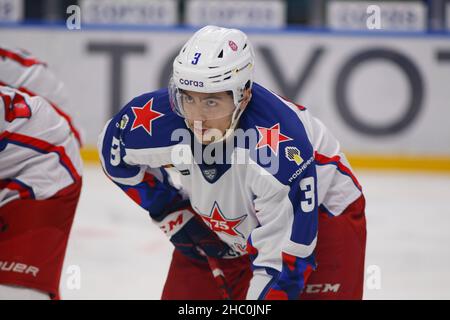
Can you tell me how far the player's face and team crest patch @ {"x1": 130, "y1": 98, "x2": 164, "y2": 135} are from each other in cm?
18

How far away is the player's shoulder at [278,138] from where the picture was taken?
2004mm

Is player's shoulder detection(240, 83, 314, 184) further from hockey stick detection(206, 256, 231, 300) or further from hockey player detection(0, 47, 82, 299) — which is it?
hockey player detection(0, 47, 82, 299)

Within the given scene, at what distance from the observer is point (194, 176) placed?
2240 millimetres

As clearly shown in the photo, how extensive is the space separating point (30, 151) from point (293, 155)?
2.87 ft

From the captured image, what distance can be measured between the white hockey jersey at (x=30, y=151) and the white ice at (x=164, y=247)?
0.71 m

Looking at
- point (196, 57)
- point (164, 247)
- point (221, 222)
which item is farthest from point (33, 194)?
point (164, 247)

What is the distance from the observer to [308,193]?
2033mm

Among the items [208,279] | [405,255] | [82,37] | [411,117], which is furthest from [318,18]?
[208,279]

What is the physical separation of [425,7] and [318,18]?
36.8 inches

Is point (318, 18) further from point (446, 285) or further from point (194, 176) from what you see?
point (194, 176)

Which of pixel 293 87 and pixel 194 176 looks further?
pixel 293 87

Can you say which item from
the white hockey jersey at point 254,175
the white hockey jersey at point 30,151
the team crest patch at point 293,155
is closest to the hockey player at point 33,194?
the white hockey jersey at point 30,151

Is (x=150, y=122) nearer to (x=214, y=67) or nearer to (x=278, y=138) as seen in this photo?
(x=214, y=67)

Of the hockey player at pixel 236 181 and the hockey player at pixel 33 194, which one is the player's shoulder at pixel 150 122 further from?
the hockey player at pixel 33 194
